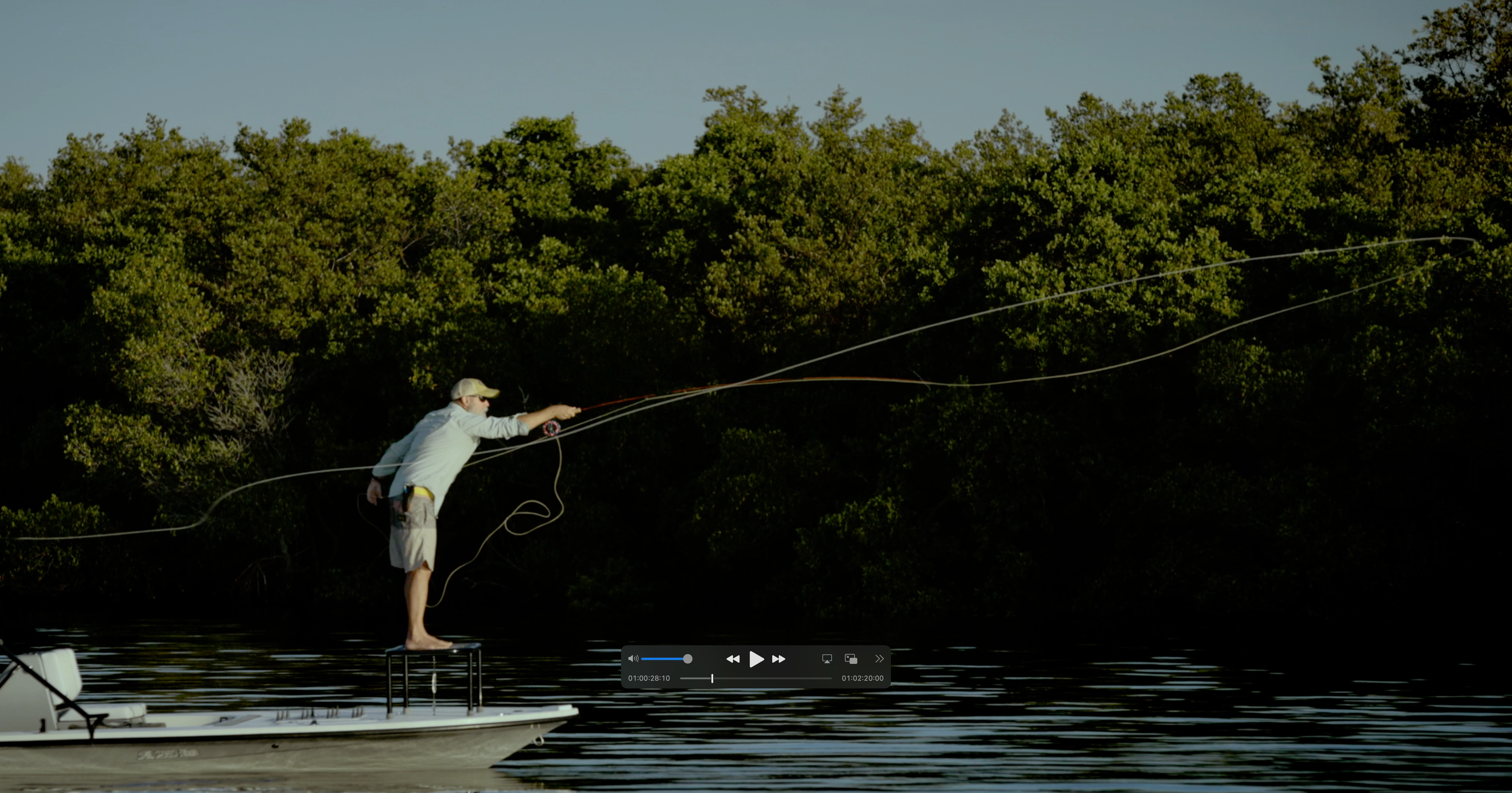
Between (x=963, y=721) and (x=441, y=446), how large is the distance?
6.51 metres

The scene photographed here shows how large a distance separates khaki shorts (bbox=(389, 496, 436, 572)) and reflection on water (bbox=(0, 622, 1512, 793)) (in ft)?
5.45

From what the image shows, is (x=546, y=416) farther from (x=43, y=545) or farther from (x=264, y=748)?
(x=43, y=545)

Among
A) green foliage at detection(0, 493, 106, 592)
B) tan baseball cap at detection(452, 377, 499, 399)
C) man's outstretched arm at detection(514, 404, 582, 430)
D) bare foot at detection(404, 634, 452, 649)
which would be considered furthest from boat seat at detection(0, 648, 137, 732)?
green foliage at detection(0, 493, 106, 592)

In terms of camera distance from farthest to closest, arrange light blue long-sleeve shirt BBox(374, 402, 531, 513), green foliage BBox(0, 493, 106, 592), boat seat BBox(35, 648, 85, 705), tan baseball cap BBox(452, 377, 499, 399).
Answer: green foliage BBox(0, 493, 106, 592)
tan baseball cap BBox(452, 377, 499, 399)
boat seat BBox(35, 648, 85, 705)
light blue long-sleeve shirt BBox(374, 402, 531, 513)

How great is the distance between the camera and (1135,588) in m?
34.2

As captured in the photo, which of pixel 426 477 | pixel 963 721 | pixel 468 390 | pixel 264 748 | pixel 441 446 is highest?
pixel 468 390

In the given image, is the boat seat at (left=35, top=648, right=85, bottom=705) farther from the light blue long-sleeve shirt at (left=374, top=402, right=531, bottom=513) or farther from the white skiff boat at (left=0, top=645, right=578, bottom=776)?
the light blue long-sleeve shirt at (left=374, top=402, right=531, bottom=513)

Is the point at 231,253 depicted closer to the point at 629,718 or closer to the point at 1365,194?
the point at 1365,194

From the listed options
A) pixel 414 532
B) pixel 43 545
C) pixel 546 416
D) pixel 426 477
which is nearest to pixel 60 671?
pixel 414 532

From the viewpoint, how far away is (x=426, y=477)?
1267 cm

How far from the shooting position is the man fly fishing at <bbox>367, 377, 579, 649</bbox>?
12555 mm

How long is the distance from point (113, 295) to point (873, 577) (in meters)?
19.6

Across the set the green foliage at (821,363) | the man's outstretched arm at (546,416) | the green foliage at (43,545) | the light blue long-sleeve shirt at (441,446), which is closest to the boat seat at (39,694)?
the light blue long-sleeve shirt at (441,446)

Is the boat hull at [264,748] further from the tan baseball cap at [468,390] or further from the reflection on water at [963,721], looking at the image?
the tan baseball cap at [468,390]
